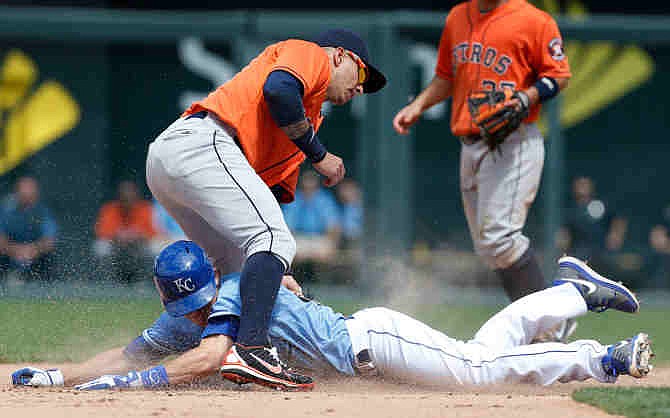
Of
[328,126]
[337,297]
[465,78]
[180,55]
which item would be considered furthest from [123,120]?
[465,78]

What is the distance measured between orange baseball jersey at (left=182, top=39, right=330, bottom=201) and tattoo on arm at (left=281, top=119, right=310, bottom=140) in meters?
0.12

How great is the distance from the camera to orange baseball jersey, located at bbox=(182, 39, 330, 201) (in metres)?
3.80

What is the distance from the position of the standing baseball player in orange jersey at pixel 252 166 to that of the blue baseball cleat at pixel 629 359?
1.01m

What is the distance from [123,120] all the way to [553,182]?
3.55 m

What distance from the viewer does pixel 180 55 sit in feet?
29.9

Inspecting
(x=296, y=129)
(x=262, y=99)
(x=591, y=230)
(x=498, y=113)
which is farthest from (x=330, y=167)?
(x=591, y=230)

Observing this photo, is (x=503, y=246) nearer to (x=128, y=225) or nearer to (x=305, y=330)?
(x=305, y=330)

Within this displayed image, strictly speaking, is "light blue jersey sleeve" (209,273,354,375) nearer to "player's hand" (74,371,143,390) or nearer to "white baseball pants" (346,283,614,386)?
"white baseball pants" (346,283,614,386)

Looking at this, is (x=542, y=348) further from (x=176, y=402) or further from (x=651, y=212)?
(x=651, y=212)

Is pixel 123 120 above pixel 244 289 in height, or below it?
above

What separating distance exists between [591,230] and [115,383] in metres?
6.20

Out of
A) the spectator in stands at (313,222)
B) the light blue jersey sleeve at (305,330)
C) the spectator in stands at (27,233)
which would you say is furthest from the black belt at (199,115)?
the spectator in stands at (313,222)

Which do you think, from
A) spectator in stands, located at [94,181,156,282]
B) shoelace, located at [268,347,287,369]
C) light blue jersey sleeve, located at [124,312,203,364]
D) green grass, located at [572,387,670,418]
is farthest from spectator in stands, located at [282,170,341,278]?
green grass, located at [572,387,670,418]

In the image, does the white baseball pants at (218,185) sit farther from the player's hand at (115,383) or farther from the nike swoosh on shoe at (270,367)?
the player's hand at (115,383)
